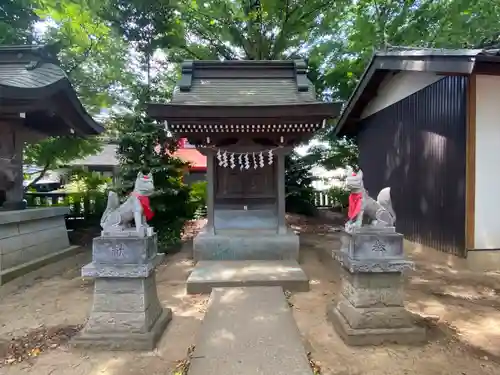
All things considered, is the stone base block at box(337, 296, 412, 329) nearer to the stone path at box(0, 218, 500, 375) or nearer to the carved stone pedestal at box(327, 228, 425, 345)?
the carved stone pedestal at box(327, 228, 425, 345)

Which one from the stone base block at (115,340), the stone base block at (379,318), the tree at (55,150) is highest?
the tree at (55,150)

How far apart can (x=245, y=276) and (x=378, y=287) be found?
2.81 metres

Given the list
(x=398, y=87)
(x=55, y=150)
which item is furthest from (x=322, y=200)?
(x=55, y=150)

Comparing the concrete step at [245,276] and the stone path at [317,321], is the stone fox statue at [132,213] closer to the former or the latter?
the stone path at [317,321]

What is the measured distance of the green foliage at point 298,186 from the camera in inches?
553

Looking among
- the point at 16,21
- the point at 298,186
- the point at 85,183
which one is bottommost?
the point at 298,186

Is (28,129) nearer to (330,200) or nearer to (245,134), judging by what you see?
(245,134)

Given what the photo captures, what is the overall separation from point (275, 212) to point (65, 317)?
5201 mm

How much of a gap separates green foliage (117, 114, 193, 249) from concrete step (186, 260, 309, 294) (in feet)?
7.72

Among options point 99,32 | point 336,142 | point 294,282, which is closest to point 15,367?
point 294,282

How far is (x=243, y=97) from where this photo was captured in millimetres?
7926

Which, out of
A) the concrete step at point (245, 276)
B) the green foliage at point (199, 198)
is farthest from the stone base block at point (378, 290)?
the green foliage at point (199, 198)

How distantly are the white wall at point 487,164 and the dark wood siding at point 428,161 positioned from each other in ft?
0.83

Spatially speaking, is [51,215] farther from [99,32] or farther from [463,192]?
[463,192]
